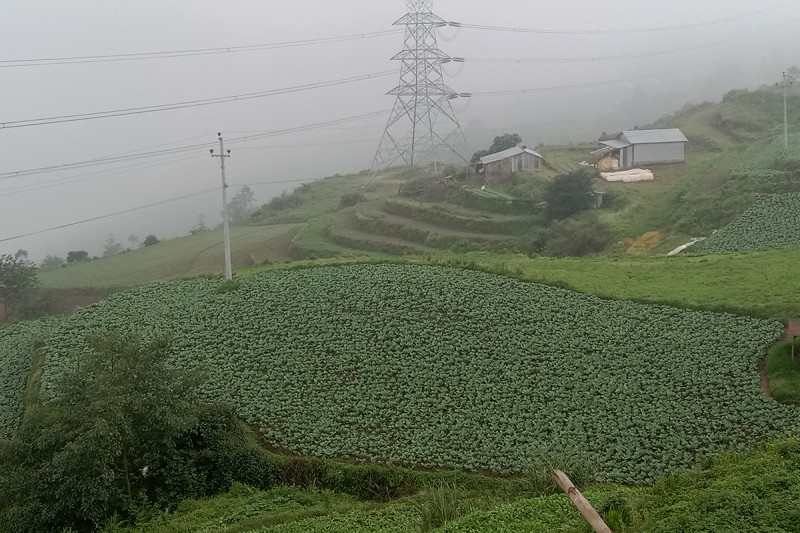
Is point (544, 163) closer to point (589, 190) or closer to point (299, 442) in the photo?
point (589, 190)

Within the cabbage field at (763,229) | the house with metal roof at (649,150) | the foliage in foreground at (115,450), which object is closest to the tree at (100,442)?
the foliage in foreground at (115,450)

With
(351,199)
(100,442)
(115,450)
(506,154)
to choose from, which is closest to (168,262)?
(351,199)

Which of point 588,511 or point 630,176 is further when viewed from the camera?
point 630,176

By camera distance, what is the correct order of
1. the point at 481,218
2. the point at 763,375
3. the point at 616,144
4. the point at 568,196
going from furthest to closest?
the point at 616,144, the point at 481,218, the point at 568,196, the point at 763,375

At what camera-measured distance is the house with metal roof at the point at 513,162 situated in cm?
5388

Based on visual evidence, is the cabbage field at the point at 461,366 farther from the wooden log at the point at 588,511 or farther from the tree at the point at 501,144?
the tree at the point at 501,144

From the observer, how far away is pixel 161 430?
50.4 feet

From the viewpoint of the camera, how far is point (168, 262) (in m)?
48.2

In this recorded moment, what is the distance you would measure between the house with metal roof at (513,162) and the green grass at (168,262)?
16.8m

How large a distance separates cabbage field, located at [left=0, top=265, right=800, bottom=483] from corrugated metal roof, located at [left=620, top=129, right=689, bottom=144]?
111 feet

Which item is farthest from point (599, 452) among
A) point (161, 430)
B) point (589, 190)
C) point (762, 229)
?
point (589, 190)

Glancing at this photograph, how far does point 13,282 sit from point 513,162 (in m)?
37.0

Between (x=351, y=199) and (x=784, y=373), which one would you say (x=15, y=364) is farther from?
(x=351, y=199)

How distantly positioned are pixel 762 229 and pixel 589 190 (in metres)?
14.0
